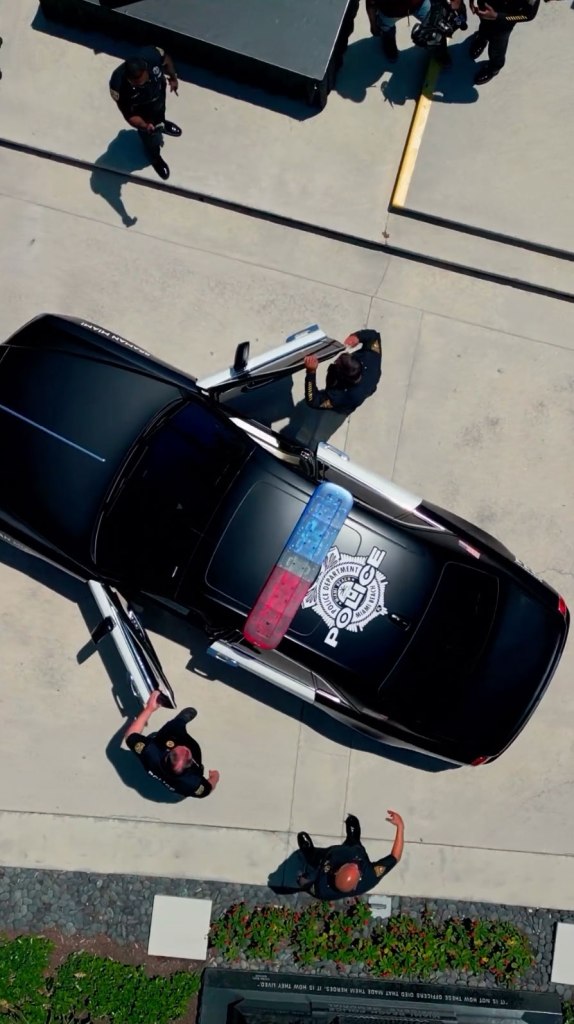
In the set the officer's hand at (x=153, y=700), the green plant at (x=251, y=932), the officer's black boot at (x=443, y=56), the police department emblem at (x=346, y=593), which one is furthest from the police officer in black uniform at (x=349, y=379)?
the green plant at (x=251, y=932)

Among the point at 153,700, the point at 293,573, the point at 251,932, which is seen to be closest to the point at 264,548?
the point at 293,573

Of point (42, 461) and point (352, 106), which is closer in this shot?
point (42, 461)

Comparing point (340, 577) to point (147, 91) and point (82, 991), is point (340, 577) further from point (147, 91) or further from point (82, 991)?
A: point (82, 991)

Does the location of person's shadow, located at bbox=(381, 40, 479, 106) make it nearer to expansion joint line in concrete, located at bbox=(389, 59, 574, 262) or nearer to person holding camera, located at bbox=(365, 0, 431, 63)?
expansion joint line in concrete, located at bbox=(389, 59, 574, 262)

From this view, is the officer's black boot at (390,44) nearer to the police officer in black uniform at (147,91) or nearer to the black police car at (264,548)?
the police officer in black uniform at (147,91)

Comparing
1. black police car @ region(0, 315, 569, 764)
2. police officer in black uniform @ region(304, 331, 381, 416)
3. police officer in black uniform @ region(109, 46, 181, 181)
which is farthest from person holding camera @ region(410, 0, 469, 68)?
black police car @ region(0, 315, 569, 764)

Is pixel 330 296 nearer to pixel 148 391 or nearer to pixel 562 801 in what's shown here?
pixel 148 391

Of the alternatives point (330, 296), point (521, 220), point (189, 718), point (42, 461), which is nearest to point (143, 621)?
point (189, 718)
